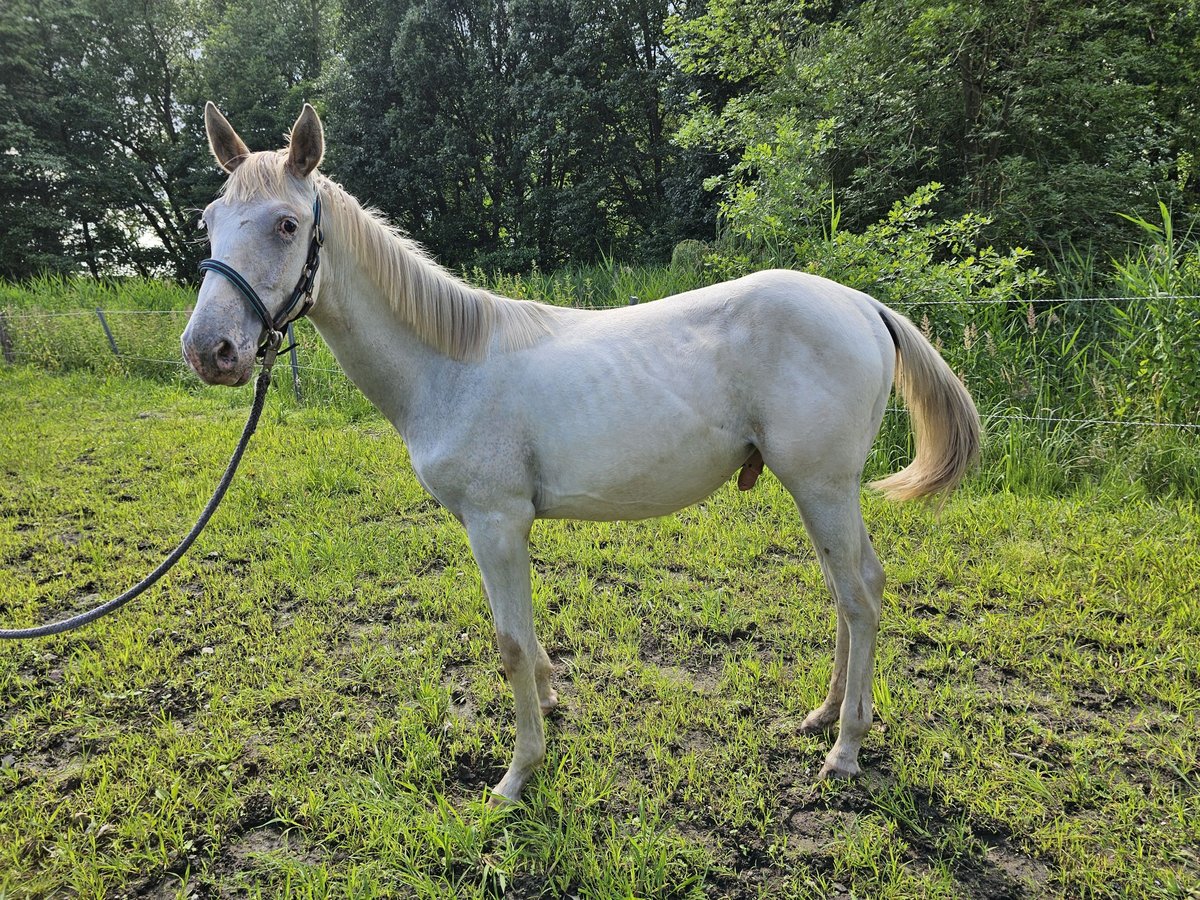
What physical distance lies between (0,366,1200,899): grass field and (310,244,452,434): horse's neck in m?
1.28

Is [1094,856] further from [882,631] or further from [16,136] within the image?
[16,136]

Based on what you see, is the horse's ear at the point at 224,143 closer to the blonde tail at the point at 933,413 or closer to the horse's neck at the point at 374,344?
the horse's neck at the point at 374,344

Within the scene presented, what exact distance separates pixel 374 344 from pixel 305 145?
1.95 feet

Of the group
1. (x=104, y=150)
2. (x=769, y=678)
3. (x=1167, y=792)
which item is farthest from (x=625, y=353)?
(x=104, y=150)

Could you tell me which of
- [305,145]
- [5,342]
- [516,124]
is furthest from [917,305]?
[516,124]

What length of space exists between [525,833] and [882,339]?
2.02 meters

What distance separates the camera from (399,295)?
6.32 feet

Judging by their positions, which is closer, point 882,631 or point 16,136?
point 882,631

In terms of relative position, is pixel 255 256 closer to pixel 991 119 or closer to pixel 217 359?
pixel 217 359

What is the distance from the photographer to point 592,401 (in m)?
1.89

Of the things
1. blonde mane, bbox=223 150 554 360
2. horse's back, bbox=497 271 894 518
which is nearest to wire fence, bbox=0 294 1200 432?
blonde mane, bbox=223 150 554 360

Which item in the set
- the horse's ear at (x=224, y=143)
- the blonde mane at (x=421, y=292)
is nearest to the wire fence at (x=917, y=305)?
the blonde mane at (x=421, y=292)

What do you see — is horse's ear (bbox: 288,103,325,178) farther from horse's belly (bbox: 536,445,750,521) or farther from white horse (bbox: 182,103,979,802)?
horse's belly (bbox: 536,445,750,521)

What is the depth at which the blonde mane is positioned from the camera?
1821 mm
